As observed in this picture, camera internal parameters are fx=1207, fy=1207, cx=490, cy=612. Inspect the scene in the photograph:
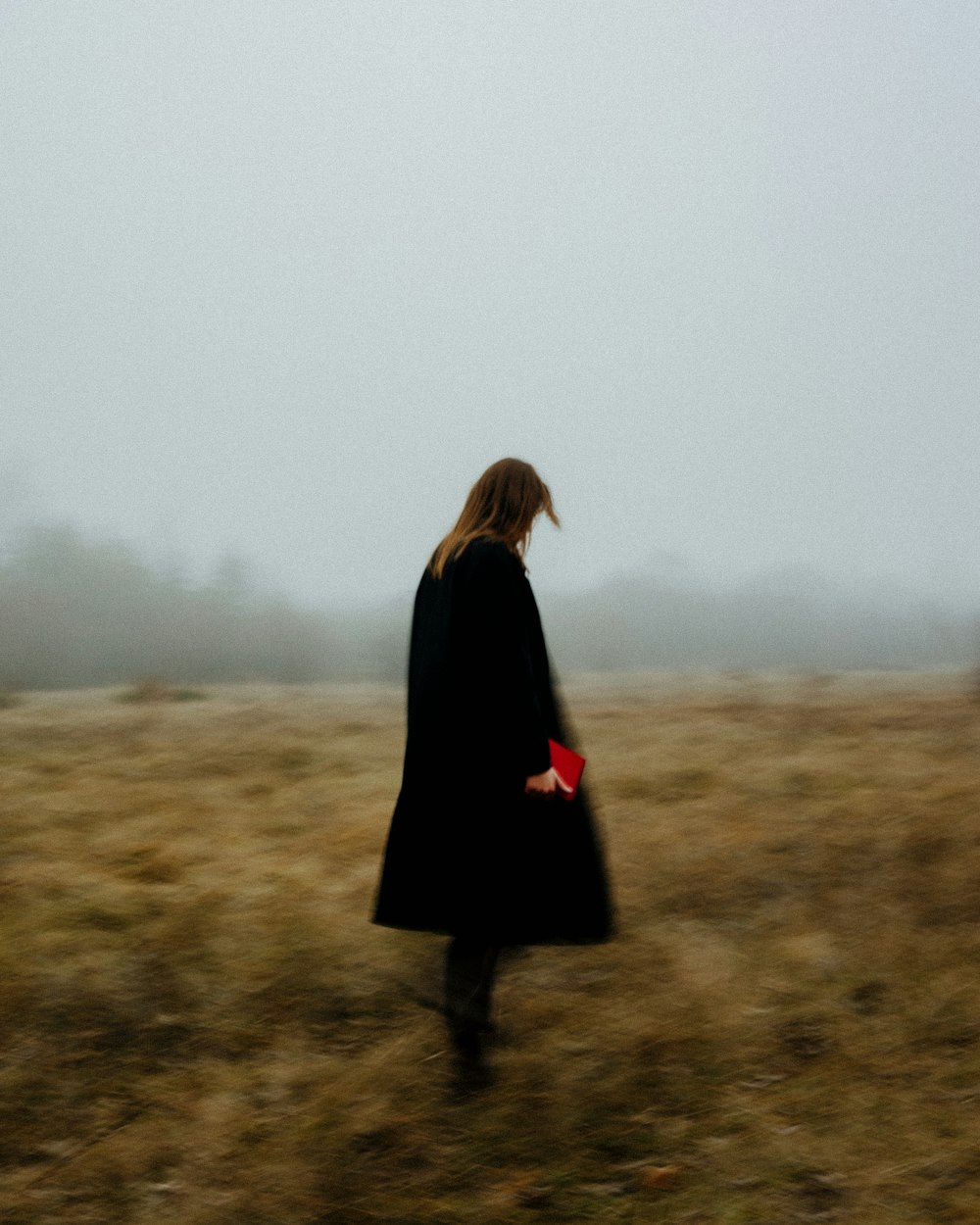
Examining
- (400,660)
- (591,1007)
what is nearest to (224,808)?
(591,1007)

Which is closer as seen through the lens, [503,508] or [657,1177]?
[657,1177]

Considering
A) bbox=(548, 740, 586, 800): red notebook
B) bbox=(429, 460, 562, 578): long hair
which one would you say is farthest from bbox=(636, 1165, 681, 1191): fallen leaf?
bbox=(429, 460, 562, 578): long hair

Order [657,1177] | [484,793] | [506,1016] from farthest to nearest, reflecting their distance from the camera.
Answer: [506,1016] → [484,793] → [657,1177]

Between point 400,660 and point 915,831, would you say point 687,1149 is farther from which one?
point 400,660

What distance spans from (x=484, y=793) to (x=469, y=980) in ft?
2.00

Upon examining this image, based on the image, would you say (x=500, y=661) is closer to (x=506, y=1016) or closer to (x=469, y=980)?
(x=469, y=980)

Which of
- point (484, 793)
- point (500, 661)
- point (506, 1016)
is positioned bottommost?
point (506, 1016)

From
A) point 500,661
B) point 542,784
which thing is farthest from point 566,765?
point 500,661

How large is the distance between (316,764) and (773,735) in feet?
11.6

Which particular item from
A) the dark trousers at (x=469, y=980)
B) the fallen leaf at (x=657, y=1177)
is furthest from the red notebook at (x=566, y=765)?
the fallen leaf at (x=657, y=1177)

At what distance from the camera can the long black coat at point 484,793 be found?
3.68 metres

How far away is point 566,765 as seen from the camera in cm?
378

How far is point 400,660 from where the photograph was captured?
45.2 feet

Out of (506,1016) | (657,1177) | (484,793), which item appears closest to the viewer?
(657,1177)
